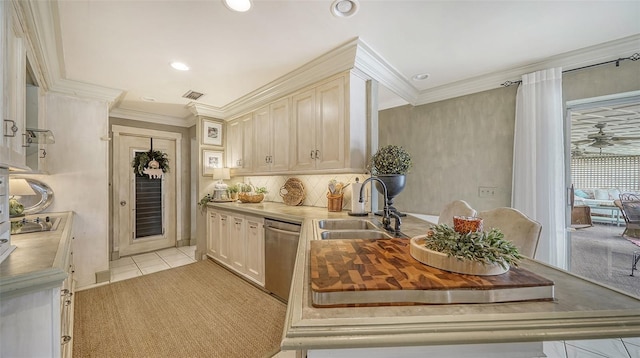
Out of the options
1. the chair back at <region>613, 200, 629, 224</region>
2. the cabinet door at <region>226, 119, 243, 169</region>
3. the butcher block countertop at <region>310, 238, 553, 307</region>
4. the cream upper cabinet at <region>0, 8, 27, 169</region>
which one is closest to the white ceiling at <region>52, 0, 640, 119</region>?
the cream upper cabinet at <region>0, 8, 27, 169</region>

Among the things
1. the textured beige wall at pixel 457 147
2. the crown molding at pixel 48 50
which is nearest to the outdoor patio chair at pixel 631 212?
the textured beige wall at pixel 457 147

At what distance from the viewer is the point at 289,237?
2307mm

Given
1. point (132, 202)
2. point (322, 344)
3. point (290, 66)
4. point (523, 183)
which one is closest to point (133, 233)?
point (132, 202)

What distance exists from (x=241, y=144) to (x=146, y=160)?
191cm

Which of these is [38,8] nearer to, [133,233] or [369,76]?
[369,76]

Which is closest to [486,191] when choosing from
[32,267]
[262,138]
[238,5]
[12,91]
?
[262,138]

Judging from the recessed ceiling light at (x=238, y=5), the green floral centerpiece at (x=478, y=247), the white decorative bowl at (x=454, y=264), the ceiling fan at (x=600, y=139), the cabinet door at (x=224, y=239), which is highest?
the recessed ceiling light at (x=238, y=5)

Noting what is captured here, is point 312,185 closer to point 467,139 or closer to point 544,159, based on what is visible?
point 467,139

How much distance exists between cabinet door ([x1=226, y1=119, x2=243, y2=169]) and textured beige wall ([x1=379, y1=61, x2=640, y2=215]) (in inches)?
96.6

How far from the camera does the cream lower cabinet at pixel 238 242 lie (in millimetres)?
2727

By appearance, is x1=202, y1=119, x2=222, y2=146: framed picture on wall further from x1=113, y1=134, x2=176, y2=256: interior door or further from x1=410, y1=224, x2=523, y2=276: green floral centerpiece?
x1=410, y1=224, x2=523, y2=276: green floral centerpiece

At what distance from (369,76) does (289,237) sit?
188 cm

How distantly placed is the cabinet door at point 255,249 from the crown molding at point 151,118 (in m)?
2.97

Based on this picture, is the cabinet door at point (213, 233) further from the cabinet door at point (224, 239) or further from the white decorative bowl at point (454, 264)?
the white decorative bowl at point (454, 264)
